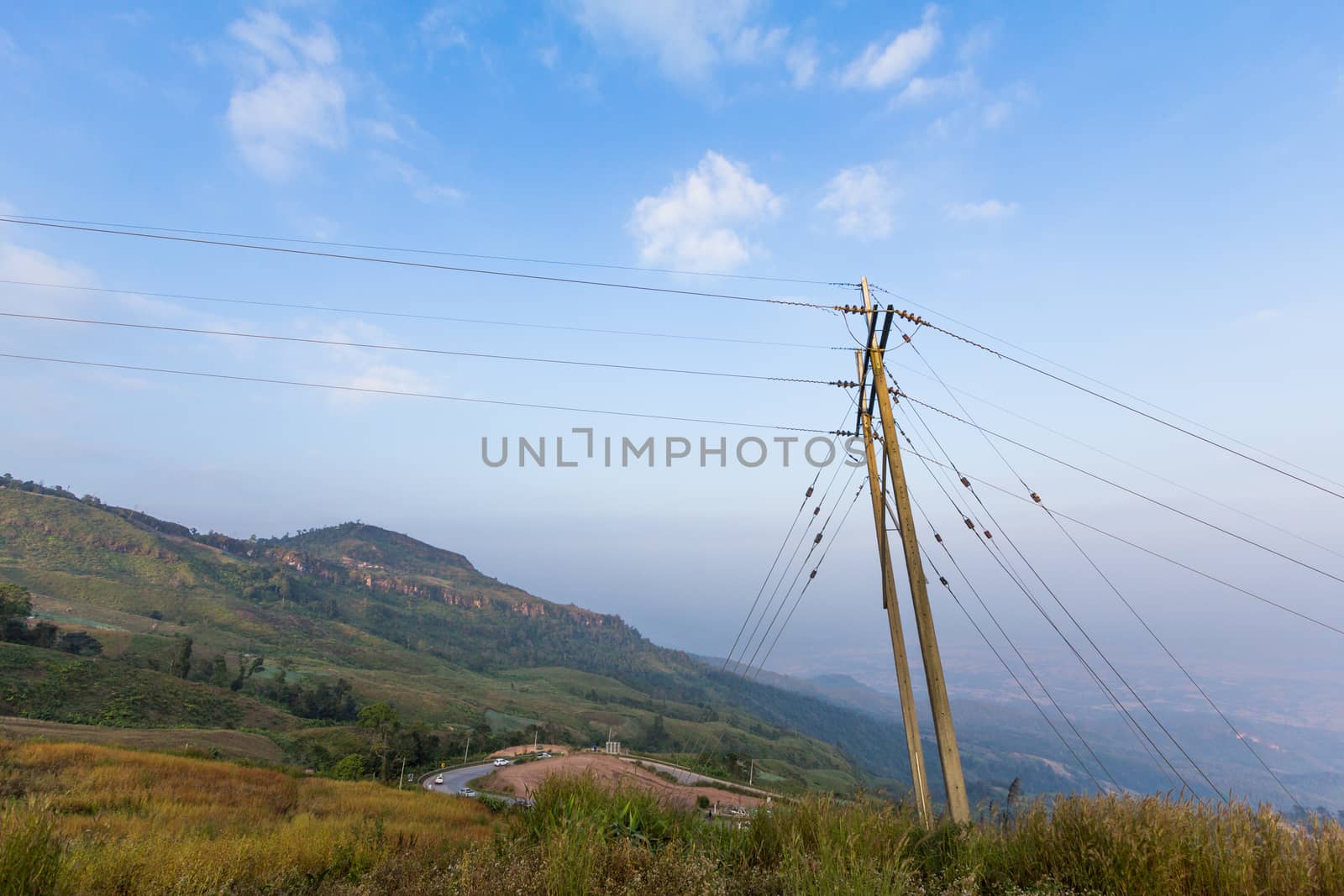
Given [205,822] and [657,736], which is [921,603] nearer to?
[205,822]

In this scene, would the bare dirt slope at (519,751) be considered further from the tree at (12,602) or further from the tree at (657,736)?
the tree at (12,602)

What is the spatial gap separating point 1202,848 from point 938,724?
531 cm

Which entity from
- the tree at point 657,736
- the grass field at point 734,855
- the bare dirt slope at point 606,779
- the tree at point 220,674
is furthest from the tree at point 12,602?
the grass field at point 734,855

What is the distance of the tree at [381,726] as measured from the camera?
54938 millimetres

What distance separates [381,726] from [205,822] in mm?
53226

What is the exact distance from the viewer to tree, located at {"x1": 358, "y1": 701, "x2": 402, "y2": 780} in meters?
54.9

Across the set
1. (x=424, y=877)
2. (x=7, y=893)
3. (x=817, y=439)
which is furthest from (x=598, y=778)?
(x=817, y=439)

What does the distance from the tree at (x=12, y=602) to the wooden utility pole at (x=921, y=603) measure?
110 metres

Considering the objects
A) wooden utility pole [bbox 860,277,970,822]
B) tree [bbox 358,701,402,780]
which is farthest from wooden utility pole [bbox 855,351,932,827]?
tree [bbox 358,701,402,780]

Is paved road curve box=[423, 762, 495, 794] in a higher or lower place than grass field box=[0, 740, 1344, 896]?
lower

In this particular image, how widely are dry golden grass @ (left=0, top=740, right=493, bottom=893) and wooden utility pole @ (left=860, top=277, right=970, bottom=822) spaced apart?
7.67 meters

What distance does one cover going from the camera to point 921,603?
36.9 ft

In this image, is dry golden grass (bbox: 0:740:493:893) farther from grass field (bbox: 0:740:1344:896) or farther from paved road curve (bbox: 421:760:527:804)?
paved road curve (bbox: 421:760:527:804)

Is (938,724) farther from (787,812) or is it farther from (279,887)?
(279,887)
